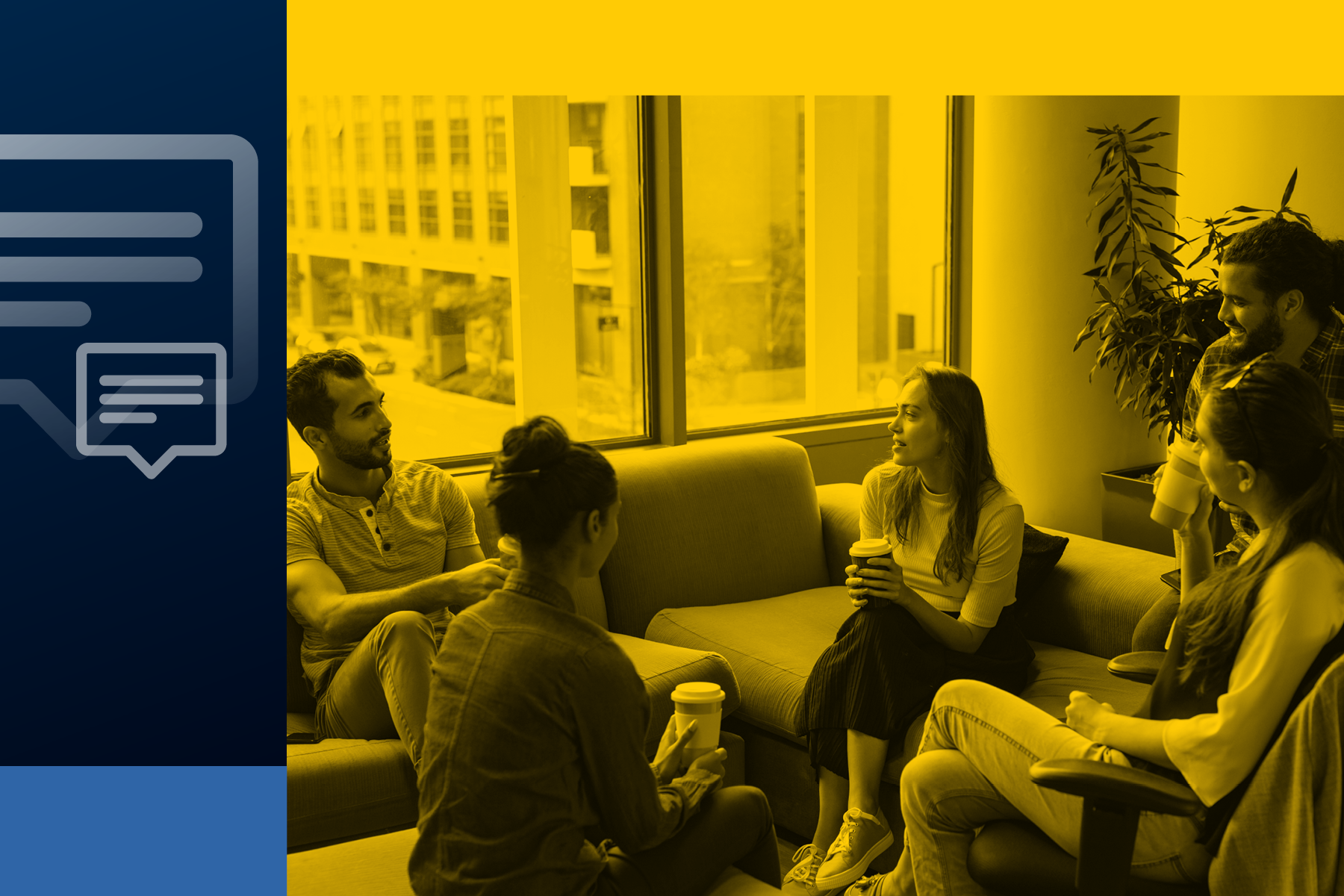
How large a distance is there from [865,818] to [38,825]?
2.09 metres

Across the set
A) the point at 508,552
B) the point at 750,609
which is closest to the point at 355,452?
the point at 508,552

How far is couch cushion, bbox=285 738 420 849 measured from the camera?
2660mm

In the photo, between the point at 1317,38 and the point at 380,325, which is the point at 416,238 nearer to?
the point at 380,325

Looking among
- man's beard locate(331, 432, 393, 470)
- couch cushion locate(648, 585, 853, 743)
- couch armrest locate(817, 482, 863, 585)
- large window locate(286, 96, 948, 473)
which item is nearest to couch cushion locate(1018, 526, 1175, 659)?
couch cushion locate(648, 585, 853, 743)

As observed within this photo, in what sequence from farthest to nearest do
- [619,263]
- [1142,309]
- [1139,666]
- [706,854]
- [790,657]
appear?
[619,263], [1142,309], [790,657], [1139,666], [706,854]

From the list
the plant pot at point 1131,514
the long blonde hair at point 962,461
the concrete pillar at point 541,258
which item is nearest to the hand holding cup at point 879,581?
the long blonde hair at point 962,461

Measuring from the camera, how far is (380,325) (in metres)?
4.55

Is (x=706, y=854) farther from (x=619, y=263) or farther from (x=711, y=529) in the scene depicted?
(x=619, y=263)

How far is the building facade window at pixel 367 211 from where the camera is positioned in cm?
443

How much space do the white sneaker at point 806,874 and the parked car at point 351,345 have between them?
235cm

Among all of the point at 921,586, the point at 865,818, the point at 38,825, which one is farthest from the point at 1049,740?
the point at 38,825

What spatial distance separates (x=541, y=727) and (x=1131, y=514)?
337cm

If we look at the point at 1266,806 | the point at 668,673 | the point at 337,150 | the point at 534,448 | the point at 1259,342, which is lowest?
the point at 668,673

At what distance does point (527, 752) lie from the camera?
5.73 feet
